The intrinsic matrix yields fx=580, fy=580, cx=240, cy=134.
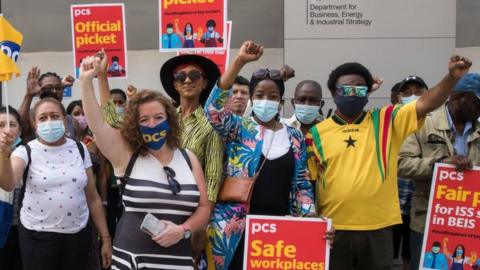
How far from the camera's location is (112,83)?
430 inches

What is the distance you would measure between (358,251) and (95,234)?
102 inches

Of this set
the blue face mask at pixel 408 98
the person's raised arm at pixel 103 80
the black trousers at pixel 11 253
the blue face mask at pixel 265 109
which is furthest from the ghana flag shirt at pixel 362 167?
the black trousers at pixel 11 253

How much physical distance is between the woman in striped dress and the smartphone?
0.04 m

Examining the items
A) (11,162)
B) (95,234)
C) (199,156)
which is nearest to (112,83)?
(95,234)

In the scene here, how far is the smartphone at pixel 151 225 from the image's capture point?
311 cm

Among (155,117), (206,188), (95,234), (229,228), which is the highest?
(155,117)

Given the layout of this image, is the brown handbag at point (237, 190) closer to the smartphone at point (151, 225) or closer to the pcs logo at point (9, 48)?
the smartphone at point (151, 225)

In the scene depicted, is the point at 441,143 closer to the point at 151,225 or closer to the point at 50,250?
the point at 151,225

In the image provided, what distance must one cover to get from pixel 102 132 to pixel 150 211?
530 mm

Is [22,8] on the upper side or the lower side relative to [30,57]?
upper

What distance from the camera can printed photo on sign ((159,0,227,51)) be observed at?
6.29m

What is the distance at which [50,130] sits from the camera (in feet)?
14.6

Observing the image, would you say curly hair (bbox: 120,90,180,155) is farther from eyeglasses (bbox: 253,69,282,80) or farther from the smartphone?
eyeglasses (bbox: 253,69,282,80)

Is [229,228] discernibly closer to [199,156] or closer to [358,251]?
[199,156]
